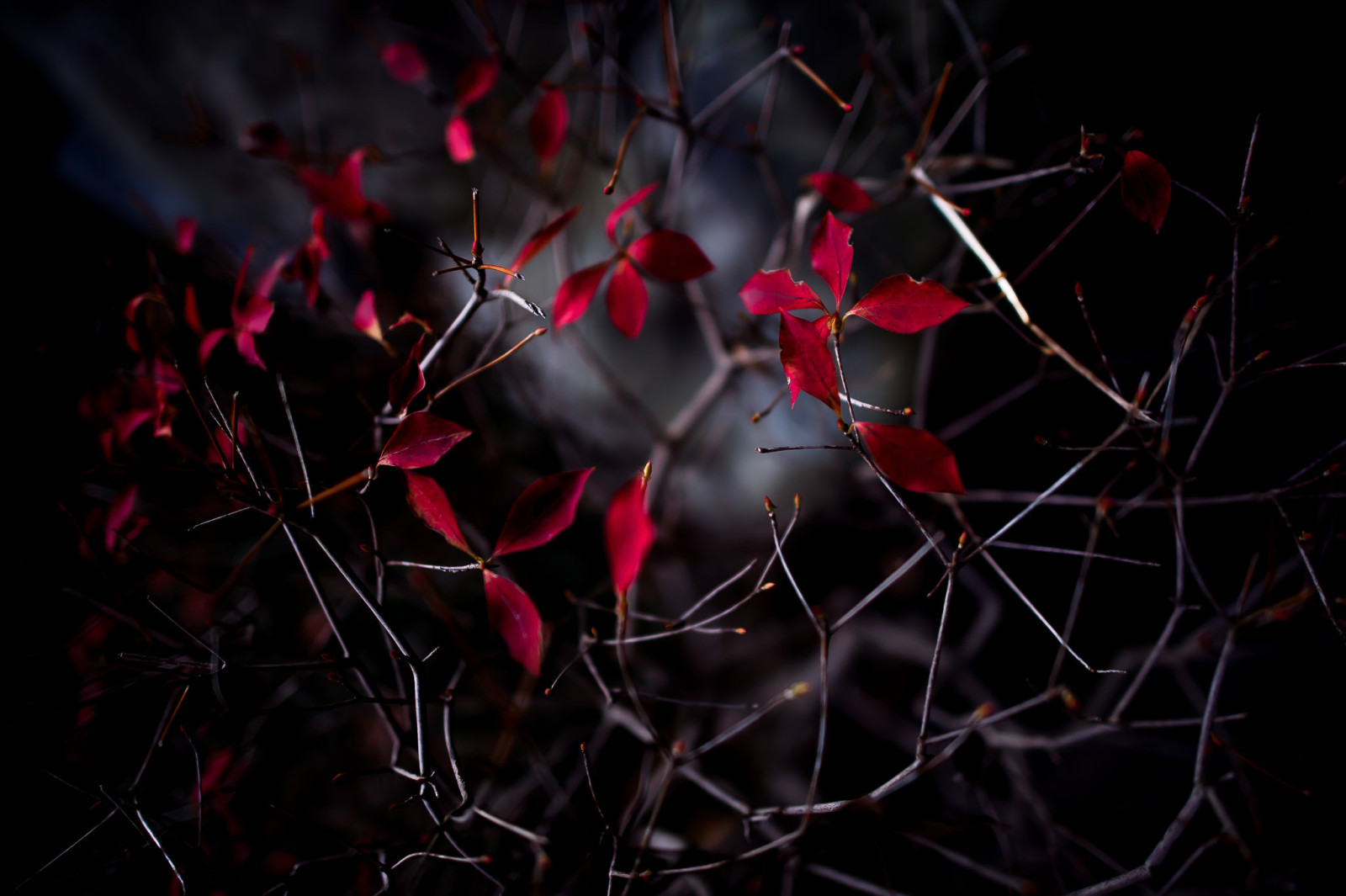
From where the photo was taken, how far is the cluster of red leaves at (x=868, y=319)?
25.3 inches

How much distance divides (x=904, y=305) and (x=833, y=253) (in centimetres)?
11

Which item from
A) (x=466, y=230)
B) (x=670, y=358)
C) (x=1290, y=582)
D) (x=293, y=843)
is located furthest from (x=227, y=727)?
(x=1290, y=582)

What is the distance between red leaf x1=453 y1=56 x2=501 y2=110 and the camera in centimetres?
110

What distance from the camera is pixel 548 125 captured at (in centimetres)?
105

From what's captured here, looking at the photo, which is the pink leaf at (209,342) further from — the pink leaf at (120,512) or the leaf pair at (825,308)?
the leaf pair at (825,308)

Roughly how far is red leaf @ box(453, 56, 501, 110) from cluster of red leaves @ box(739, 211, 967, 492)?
0.84 metres

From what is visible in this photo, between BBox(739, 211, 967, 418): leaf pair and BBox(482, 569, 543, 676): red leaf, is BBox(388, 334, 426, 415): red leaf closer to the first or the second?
BBox(482, 569, 543, 676): red leaf

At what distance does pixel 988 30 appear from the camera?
3.89ft

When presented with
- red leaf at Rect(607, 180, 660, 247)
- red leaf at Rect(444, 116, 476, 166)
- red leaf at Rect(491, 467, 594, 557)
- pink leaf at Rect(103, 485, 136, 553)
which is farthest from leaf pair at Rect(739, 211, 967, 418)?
pink leaf at Rect(103, 485, 136, 553)

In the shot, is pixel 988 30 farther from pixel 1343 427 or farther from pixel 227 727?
pixel 227 727

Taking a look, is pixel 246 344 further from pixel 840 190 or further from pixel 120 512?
pixel 840 190

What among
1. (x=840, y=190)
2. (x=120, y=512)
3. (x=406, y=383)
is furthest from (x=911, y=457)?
(x=120, y=512)

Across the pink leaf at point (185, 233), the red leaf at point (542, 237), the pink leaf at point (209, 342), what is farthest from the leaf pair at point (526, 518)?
the pink leaf at point (185, 233)

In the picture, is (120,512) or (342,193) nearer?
(120,512)
